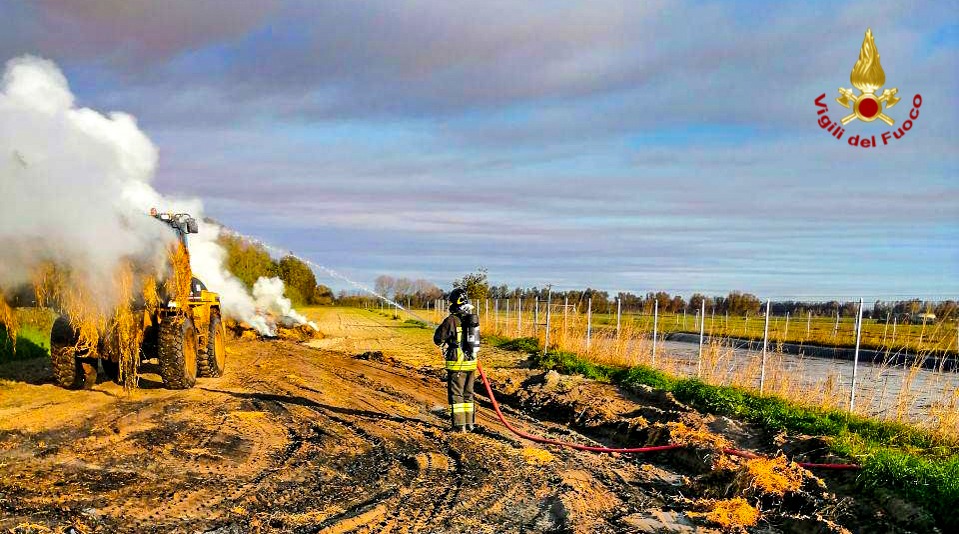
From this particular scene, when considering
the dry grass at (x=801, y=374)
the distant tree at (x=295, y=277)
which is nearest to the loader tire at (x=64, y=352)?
the dry grass at (x=801, y=374)

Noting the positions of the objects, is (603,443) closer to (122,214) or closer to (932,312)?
(122,214)

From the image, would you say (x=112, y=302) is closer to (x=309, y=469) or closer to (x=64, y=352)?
(x=64, y=352)

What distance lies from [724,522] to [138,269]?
998 cm

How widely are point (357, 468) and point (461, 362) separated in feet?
9.15

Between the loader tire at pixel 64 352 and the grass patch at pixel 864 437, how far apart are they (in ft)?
35.5

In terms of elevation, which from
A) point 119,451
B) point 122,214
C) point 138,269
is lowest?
point 119,451

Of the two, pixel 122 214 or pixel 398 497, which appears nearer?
pixel 398 497

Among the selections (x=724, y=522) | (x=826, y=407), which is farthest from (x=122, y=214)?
(x=826, y=407)

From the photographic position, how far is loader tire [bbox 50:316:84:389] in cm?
1288

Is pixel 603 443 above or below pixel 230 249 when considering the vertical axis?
below

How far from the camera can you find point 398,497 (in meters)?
7.62

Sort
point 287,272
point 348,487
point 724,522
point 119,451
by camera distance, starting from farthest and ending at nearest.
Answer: point 287,272
point 119,451
point 348,487
point 724,522

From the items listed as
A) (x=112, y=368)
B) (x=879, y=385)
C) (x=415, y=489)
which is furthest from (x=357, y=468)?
(x=879, y=385)

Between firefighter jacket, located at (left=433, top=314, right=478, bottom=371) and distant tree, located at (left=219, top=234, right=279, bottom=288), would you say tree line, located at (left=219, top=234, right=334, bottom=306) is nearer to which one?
distant tree, located at (left=219, top=234, right=279, bottom=288)
